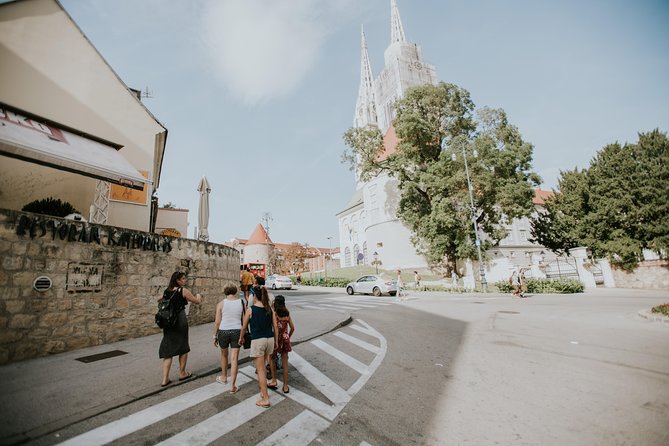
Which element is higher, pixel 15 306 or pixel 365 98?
pixel 365 98

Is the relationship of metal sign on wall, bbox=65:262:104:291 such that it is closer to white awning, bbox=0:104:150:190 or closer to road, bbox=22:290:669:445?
white awning, bbox=0:104:150:190

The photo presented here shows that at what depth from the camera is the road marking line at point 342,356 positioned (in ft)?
18.5

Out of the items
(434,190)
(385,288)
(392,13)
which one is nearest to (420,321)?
(385,288)

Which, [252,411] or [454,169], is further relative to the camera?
[454,169]

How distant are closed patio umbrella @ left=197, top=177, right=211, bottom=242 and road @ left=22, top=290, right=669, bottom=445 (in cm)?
591

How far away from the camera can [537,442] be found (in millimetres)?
3066

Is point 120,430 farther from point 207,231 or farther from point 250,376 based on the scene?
point 207,231

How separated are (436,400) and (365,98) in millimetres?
83075

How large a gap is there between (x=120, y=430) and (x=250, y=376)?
2092 millimetres

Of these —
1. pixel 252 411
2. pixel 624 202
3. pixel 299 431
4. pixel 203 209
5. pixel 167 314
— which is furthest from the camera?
pixel 624 202

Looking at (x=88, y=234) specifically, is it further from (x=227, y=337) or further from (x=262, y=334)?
(x=262, y=334)

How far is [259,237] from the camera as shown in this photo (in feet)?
218

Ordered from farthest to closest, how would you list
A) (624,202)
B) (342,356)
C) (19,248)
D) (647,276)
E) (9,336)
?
(624,202)
(647,276)
(342,356)
(19,248)
(9,336)

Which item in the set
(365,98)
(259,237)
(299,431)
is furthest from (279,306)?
(365,98)
